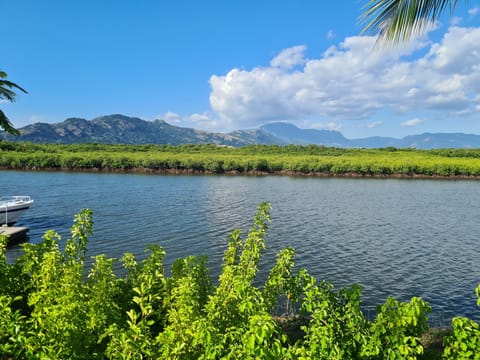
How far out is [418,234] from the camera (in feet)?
105

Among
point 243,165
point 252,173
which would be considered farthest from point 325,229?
point 243,165

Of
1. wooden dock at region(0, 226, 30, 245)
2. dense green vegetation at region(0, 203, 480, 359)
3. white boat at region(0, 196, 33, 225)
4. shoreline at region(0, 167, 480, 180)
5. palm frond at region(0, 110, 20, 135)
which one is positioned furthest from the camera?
shoreline at region(0, 167, 480, 180)

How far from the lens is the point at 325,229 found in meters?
32.8

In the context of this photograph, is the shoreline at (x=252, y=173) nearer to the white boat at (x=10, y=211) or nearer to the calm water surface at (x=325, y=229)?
the calm water surface at (x=325, y=229)

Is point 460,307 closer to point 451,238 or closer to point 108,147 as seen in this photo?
point 451,238

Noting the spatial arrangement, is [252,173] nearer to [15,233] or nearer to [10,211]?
[10,211]

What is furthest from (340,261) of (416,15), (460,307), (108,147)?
(108,147)

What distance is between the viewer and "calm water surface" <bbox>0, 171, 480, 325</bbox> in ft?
68.1

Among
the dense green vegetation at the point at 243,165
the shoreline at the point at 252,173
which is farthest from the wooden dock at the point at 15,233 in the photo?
the dense green vegetation at the point at 243,165

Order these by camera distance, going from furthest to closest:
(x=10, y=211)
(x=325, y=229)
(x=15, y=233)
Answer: (x=325, y=229) → (x=10, y=211) → (x=15, y=233)

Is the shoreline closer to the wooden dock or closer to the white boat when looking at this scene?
the white boat

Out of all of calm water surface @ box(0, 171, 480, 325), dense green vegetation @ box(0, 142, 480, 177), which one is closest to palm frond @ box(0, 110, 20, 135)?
calm water surface @ box(0, 171, 480, 325)

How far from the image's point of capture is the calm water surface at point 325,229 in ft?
68.1

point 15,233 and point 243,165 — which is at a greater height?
point 243,165
